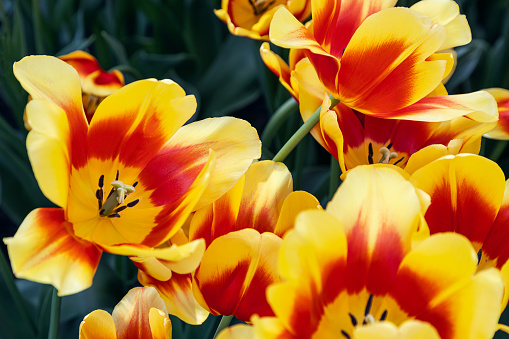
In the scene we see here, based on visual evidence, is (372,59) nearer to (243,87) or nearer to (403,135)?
(403,135)

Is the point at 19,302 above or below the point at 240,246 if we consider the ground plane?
below

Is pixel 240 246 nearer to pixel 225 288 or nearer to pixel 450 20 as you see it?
pixel 225 288

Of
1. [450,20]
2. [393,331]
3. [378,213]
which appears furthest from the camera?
[450,20]

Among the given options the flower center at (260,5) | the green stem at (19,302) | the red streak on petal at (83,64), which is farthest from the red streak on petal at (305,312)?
the flower center at (260,5)

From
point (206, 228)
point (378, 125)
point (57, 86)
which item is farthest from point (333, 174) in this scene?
point (57, 86)

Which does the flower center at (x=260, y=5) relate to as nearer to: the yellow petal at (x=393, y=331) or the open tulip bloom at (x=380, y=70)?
the open tulip bloom at (x=380, y=70)

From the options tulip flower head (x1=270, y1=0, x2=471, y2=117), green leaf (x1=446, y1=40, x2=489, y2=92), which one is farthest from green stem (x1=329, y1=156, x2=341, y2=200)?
green leaf (x1=446, y1=40, x2=489, y2=92)

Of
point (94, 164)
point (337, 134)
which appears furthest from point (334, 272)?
point (94, 164)

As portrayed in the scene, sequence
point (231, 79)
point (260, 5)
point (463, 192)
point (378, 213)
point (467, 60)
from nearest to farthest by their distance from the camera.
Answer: point (378, 213) < point (463, 192) < point (260, 5) < point (467, 60) < point (231, 79)
